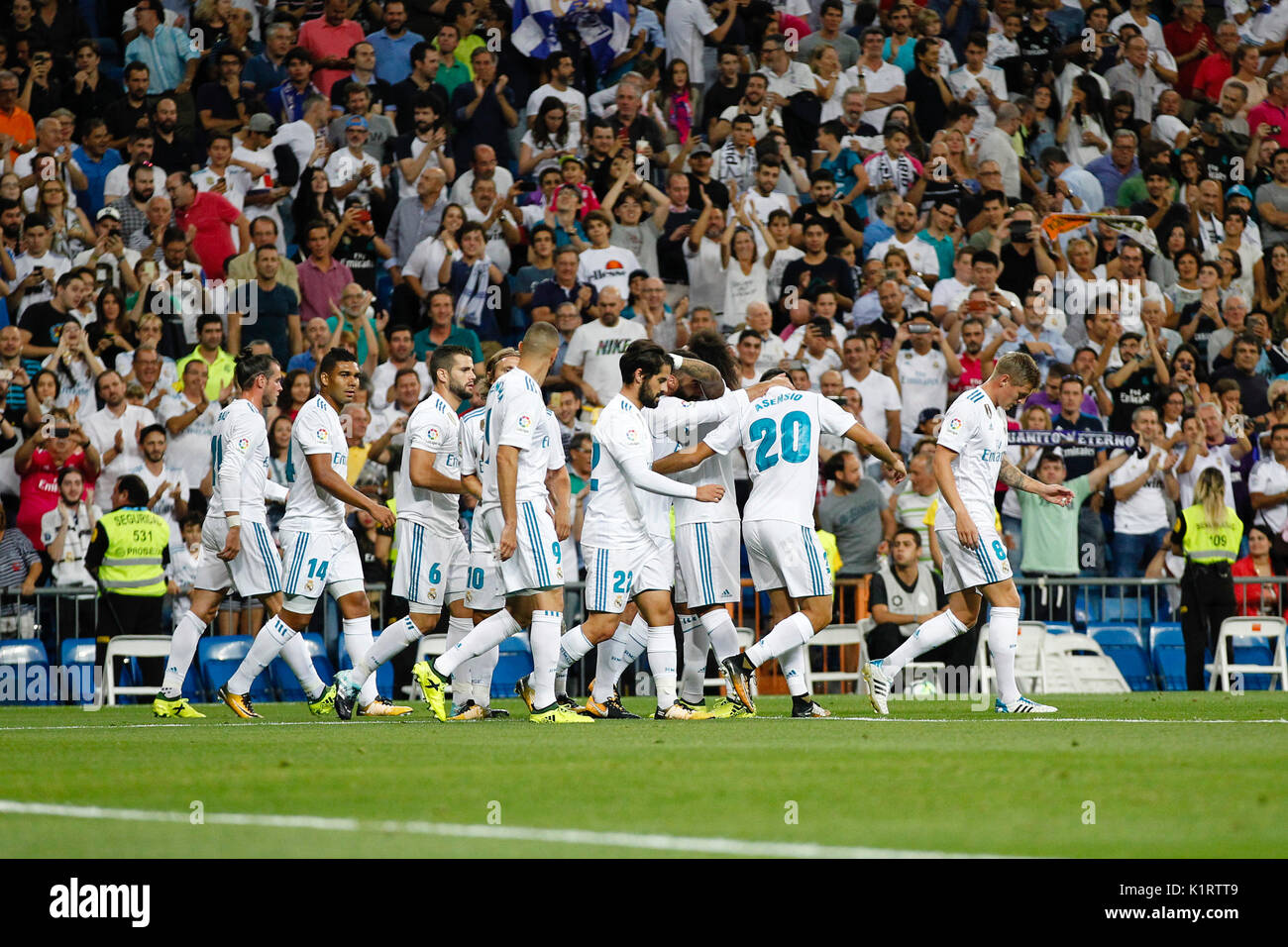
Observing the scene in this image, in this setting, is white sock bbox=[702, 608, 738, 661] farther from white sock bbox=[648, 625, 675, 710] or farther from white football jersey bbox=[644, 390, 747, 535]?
white football jersey bbox=[644, 390, 747, 535]

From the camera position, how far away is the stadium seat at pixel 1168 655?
1767 centimetres

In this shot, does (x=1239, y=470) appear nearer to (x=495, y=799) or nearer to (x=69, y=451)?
(x=69, y=451)

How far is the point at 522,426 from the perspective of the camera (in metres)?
10.6

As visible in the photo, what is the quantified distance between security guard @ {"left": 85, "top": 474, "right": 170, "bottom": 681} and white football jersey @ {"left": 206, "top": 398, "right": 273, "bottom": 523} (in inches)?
113

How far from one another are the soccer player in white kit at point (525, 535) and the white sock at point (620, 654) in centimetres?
100

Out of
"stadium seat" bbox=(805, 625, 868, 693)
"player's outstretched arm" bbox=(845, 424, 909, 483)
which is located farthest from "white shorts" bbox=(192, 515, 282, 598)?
"stadium seat" bbox=(805, 625, 868, 693)

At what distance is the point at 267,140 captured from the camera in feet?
65.7

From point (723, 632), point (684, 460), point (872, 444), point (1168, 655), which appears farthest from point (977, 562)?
point (1168, 655)

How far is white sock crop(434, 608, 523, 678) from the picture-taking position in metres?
10.6

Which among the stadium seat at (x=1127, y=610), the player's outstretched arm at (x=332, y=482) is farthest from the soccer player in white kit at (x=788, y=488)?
the stadium seat at (x=1127, y=610)

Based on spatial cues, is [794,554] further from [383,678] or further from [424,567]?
[383,678]

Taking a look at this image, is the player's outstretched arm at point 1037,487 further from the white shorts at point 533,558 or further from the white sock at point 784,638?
the white shorts at point 533,558

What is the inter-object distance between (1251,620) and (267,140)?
39.8 ft
